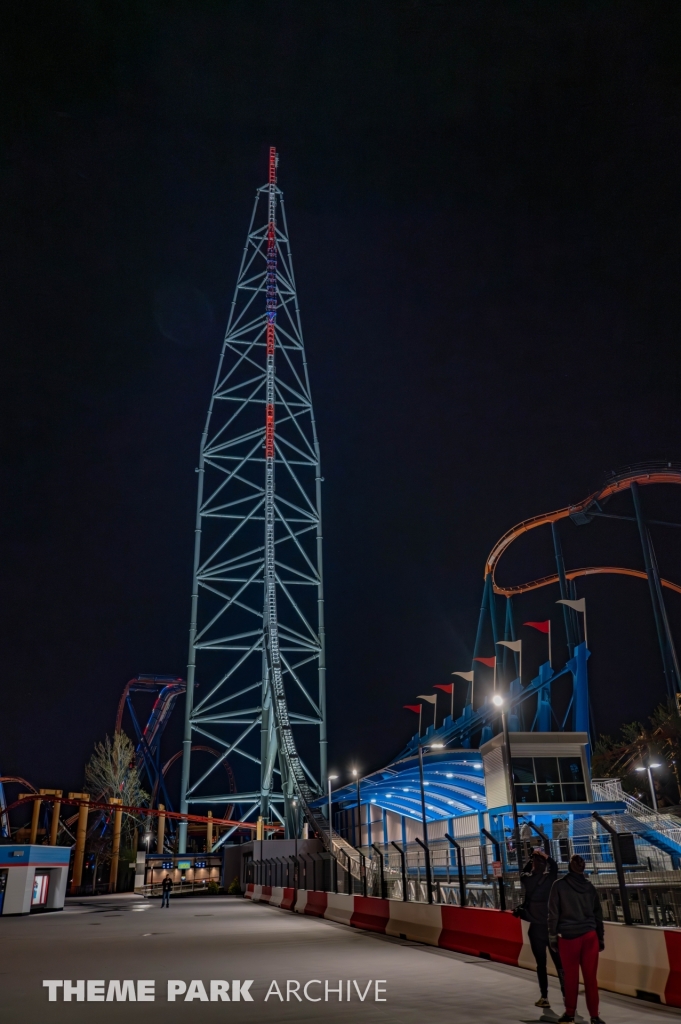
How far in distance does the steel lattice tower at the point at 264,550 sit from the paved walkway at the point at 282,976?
26.7 m

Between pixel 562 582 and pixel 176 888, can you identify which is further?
pixel 176 888

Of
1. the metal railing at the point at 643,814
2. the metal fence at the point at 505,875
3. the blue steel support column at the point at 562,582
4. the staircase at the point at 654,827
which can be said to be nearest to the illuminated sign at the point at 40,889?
the metal fence at the point at 505,875

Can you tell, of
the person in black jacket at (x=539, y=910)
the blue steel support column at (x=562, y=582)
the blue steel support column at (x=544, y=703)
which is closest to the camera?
the person in black jacket at (x=539, y=910)

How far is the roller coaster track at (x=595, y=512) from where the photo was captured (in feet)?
117

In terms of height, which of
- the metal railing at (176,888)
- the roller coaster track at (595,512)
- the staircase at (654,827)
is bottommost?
the metal railing at (176,888)

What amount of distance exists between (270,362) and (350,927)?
157ft

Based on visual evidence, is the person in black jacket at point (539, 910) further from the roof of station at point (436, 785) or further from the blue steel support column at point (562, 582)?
the blue steel support column at point (562, 582)

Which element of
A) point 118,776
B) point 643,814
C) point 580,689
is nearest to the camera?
Result: point 643,814

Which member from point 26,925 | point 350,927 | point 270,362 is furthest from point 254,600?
point 350,927

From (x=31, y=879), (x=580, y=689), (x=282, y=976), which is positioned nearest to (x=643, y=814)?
(x=580, y=689)

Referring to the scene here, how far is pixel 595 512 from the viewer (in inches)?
1601

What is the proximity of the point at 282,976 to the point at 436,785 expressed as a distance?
95.0 feet

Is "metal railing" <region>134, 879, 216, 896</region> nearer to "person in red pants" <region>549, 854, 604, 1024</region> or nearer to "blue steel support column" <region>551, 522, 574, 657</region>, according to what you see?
"blue steel support column" <region>551, 522, 574, 657</region>

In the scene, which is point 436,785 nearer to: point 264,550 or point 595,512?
point 595,512
